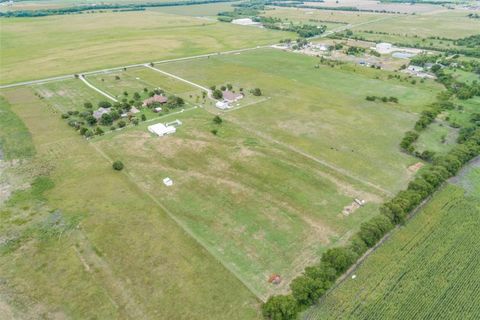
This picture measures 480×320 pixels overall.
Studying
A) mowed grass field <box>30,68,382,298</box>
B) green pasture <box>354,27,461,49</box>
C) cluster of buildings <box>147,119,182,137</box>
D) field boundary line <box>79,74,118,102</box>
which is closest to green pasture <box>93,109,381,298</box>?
mowed grass field <box>30,68,382,298</box>

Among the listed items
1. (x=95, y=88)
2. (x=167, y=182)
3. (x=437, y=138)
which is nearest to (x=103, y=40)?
(x=95, y=88)

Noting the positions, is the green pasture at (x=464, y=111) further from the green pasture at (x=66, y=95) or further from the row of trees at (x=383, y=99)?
the green pasture at (x=66, y=95)

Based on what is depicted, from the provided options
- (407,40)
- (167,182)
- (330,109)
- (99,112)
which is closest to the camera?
(167,182)

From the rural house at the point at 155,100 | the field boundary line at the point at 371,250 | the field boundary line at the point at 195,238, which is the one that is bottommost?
the field boundary line at the point at 195,238

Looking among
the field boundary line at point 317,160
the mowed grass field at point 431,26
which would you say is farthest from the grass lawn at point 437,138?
the mowed grass field at point 431,26

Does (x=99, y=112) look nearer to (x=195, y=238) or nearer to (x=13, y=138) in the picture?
(x=13, y=138)

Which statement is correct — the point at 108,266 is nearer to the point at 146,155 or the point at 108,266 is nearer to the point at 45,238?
the point at 45,238

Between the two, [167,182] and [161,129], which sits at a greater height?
[161,129]
